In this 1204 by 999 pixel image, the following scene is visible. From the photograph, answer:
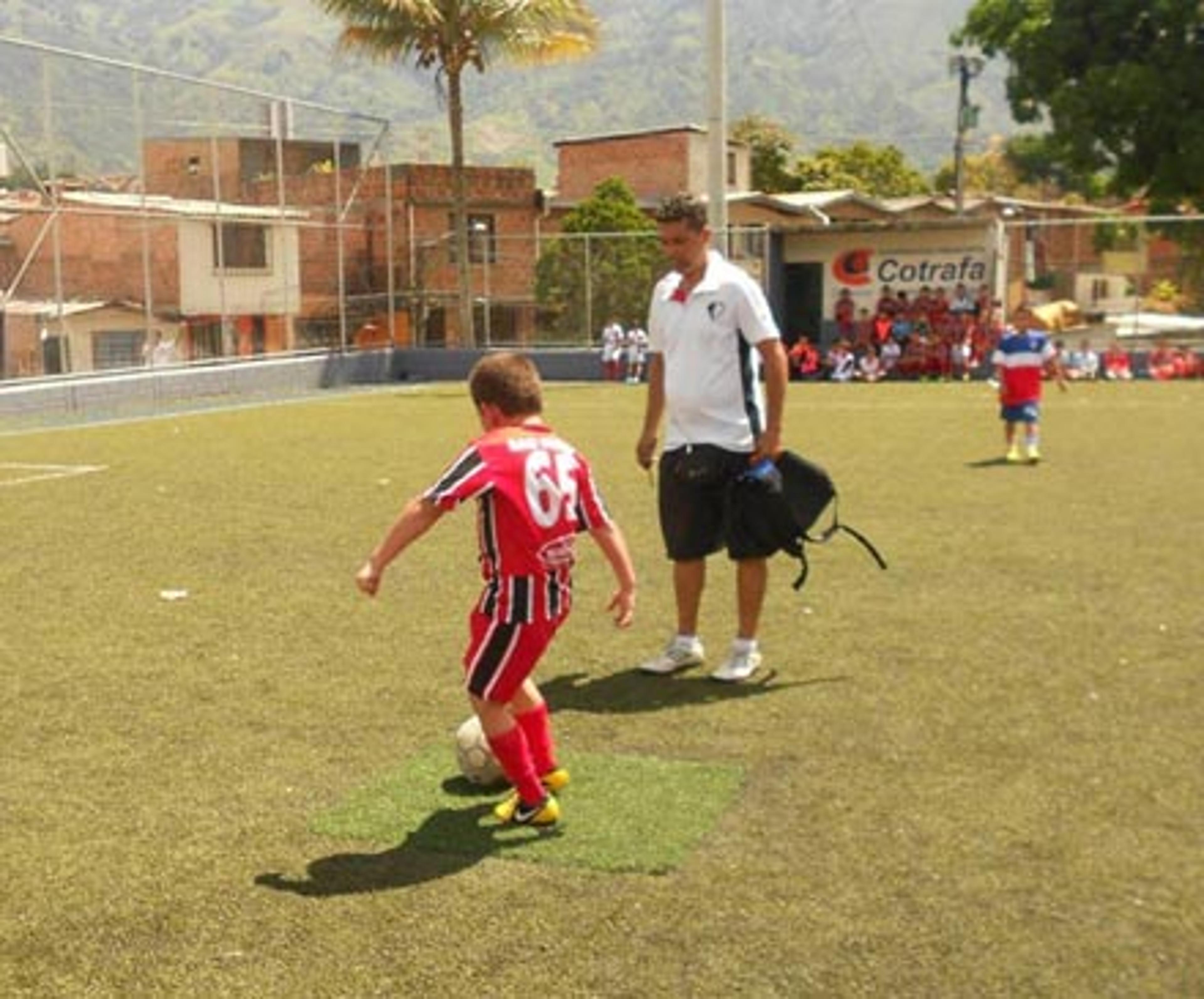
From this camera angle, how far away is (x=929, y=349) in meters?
29.1

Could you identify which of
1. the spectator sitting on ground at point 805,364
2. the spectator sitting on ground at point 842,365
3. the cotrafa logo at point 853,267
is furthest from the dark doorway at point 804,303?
the spectator sitting on ground at point 842,365

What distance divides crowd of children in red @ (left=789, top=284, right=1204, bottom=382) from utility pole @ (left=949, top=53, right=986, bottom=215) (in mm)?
16225

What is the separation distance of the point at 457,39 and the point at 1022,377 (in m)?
19.5

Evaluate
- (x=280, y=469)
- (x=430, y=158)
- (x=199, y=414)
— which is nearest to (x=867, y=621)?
(x=280, y=469)

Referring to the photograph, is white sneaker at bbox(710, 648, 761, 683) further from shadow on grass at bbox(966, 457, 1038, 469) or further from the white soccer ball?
shadow on grass at bbox(966, 457, 1038, 469)

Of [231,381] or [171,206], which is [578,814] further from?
[231,381]

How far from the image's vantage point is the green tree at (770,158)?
61.5 meters

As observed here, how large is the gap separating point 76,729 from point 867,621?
11.9 ft

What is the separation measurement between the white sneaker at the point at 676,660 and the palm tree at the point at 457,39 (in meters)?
24.1

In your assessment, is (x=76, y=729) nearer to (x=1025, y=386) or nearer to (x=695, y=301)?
(x=695, y=301)

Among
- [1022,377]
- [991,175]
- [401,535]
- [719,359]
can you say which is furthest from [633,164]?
[991,175]

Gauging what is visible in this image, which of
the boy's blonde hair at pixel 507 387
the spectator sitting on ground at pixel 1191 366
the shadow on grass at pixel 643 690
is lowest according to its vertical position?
the shadow on grass at pixel 643 690

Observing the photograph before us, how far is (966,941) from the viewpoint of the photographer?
147 inches

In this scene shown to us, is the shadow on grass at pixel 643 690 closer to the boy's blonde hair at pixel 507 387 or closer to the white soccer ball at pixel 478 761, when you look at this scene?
the white soccer ball at pixel 478 761
